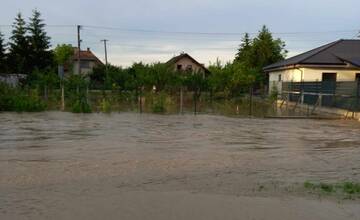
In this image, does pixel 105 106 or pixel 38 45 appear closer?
pixel 105 106

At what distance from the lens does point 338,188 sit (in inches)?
355

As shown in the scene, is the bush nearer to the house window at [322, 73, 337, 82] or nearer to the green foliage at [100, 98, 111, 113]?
the green foliage at [100, 98, 111, 113]

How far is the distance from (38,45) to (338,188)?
210ft

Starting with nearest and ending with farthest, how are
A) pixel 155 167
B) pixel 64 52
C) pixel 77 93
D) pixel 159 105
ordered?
pixel 155 167
pixel 159 105
pixel 77 93
pixel 64 52

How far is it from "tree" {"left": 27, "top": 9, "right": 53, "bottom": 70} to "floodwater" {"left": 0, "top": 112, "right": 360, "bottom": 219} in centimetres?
4957

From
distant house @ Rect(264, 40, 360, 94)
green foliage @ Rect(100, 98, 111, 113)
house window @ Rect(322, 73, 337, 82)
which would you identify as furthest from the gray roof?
green foliage @ Rect(100, 98, 111, 113)

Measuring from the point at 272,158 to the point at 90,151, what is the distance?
4.53 metres

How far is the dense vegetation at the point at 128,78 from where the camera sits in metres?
31.7

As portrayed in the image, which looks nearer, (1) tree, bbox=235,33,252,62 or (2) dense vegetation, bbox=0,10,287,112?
(2) dense vegetation, bbox=0,10,287,112

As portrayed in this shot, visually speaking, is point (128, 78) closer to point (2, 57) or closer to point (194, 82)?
point (194, 82)

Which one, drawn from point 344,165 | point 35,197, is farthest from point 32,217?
point 344,165

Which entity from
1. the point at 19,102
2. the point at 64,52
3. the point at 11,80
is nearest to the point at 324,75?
the point at 19,102

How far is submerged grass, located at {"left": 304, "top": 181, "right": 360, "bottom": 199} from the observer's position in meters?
8.52

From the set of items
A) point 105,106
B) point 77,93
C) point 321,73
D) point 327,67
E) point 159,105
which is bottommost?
point 105,106
